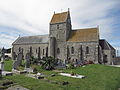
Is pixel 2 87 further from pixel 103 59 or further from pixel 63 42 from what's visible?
pixel 63 42

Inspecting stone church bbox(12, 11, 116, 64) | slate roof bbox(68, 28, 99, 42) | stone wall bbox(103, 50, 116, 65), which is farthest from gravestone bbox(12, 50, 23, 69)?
stone wall bbox(103, 50, 116, 65)

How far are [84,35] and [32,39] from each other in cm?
2143

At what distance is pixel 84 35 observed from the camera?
42969 mm

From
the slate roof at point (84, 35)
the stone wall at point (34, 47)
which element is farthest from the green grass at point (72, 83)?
the stone wall at point (34, 47)

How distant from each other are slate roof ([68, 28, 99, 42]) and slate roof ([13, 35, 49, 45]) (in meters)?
10.2

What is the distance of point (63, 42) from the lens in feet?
149

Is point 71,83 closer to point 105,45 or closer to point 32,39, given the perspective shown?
point 105,45

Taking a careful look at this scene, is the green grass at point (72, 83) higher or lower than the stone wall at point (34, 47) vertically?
lower

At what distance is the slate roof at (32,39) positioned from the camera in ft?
169

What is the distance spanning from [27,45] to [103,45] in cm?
2840

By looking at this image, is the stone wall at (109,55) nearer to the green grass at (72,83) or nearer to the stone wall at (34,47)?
the stone wall at (34,47)

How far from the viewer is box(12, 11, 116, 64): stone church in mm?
39188

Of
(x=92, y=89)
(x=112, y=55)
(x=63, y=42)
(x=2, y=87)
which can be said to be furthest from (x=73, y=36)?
(x=2, y=87)

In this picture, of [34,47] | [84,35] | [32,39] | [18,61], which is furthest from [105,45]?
[32,39]
